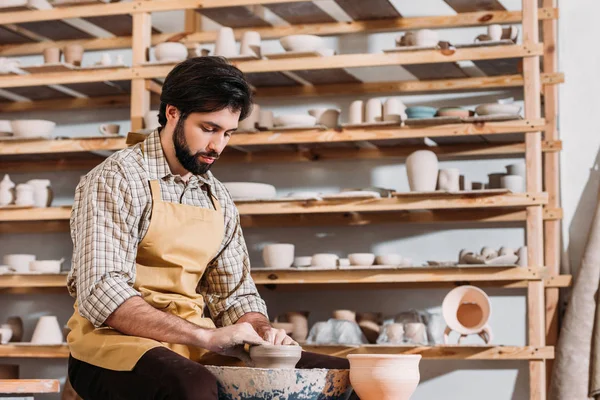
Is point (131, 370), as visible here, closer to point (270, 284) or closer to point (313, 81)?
point (270, 284)

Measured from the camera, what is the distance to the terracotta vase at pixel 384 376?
239 centimetres

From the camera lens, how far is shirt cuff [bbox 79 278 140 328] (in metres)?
2.54

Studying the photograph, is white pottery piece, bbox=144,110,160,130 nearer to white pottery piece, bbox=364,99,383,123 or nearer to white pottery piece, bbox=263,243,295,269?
white pottery piece, bbox=263,243,295,269

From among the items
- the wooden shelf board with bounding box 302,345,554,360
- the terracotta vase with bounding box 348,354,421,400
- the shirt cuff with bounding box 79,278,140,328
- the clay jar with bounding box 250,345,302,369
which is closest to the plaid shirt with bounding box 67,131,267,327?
the shirt cuff with bounding box 79,278,140,328

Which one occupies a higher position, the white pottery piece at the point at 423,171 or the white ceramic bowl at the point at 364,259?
the white pottery piece at the point at 423,171

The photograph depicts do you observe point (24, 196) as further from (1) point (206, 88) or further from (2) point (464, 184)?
Result: (1) point (206, 88)

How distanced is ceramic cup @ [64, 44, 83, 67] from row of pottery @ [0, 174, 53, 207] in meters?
0.68

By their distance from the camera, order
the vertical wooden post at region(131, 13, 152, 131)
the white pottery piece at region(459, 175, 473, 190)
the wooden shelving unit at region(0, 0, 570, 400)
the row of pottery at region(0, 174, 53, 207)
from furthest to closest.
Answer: the row of pottery at region(0, 174, 53, 207)
the vertical wooden post at region(131, 13, 152, 131)
the white pottery piece at region(459, 175, 473, 190)
the wooden shelving unit at region(0, 0, 570, 400)

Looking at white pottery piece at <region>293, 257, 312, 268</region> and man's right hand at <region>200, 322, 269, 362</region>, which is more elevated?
white pottery piece at <region>293, 257, 312, 268</region>

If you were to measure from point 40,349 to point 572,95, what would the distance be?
121 inches

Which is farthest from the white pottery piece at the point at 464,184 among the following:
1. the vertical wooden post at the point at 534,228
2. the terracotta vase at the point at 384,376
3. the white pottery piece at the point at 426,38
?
the terracotta vase at the point at 384,376

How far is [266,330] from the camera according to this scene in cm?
288

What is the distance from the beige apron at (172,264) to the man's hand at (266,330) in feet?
0.45

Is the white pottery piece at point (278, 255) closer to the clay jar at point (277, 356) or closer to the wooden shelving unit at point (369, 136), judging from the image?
the wooden shelving unit at point (369, 136)
